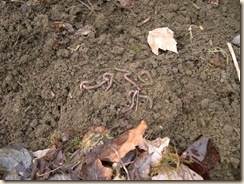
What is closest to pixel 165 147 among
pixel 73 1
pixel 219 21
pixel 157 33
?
pixel 157 33

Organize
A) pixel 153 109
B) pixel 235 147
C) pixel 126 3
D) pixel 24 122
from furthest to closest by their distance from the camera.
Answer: pixel 126 3, pixel 24 122, pixel 153 109, pixel 235 147

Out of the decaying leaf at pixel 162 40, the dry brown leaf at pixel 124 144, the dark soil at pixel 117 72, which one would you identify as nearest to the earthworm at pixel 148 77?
the dark soil at pixel 117 72

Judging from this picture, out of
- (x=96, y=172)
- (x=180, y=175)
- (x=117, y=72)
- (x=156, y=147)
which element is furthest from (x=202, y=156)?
(x=117, y=72)

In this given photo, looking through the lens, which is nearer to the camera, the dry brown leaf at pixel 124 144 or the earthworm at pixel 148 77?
the dry brown leaf at pixel 124 144

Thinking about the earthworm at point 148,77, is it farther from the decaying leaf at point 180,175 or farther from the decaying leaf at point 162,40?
the decaying leaf at point 180,175

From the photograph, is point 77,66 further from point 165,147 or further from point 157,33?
point 165,147

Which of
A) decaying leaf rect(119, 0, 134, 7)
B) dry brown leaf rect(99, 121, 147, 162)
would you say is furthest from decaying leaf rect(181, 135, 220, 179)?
decaying leaf rect(119, 0, 134, 7)

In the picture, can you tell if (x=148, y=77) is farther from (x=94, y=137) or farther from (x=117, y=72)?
(x=94, y=137)
